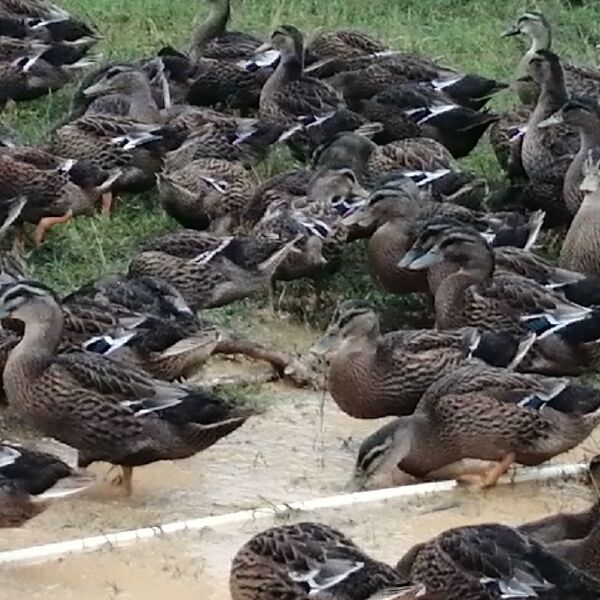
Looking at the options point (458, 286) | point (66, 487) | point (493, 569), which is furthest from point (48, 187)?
point (493, 569)

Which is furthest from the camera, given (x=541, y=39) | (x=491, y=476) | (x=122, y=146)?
(x=541, y=39)

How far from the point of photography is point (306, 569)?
22.0 feet

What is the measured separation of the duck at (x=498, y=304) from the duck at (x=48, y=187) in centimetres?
218

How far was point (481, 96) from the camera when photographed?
42.8 feet

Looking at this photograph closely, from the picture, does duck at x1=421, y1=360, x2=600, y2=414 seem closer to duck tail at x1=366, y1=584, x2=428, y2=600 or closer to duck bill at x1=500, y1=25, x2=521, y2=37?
duck tail at x1=366, y1=584, x2=428, y2=600

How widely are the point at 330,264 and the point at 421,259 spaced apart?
860mm

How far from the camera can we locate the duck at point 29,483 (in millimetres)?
7395

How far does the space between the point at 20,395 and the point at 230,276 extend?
200cm

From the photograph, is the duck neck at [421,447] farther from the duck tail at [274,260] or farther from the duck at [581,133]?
the duck at [581,133]

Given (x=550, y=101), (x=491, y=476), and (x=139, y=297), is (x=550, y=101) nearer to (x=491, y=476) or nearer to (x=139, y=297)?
(x=139, y=297)

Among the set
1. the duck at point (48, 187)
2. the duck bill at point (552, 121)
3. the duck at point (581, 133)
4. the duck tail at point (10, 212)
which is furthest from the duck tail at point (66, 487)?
the duck bill at point (552, 121)

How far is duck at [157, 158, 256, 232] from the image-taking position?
11.4m

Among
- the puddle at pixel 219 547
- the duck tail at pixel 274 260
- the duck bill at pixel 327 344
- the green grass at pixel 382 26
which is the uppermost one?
the duck bill at pixel 327 344

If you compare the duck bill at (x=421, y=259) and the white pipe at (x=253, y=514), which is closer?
the white pipe at (x=253, y=514)
